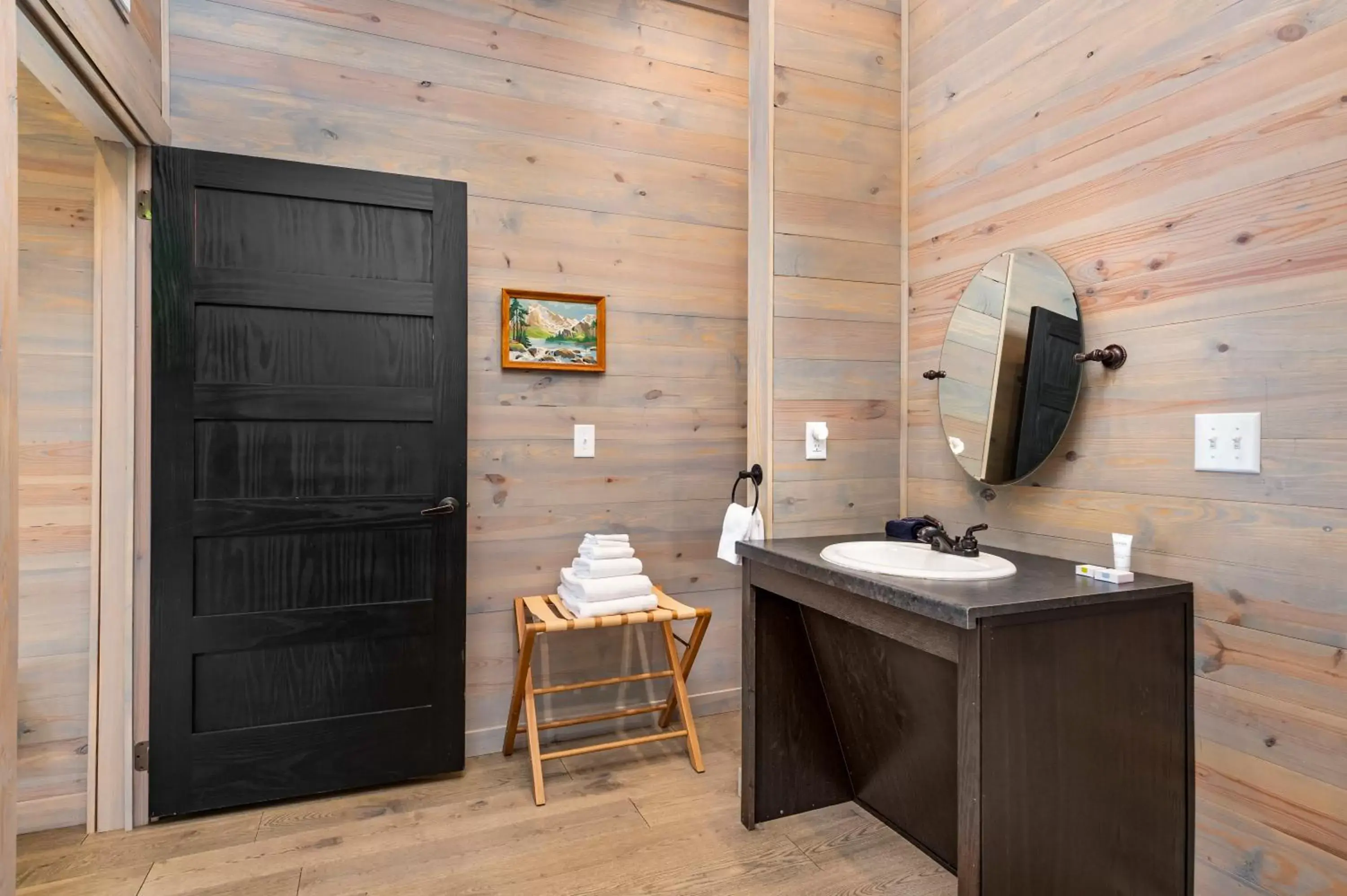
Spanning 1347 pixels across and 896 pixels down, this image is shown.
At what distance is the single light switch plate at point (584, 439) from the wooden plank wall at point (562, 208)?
0.10 feet

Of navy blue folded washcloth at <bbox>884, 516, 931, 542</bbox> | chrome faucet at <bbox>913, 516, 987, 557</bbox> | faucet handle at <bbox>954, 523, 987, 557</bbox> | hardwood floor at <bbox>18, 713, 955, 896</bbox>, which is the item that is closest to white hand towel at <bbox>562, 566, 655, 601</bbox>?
hardwood floor at <bbox>18, 713, 955, 896</bbox>

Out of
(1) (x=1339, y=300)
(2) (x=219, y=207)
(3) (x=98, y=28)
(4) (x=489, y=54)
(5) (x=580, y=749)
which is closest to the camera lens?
(1) (x=1339, y=300)

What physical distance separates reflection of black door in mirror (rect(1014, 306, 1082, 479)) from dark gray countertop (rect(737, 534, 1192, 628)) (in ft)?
0.94

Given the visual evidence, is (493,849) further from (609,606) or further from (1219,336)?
(1219,336)

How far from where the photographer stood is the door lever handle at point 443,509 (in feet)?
7.68

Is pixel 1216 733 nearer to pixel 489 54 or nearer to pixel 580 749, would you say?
pixel 580 749

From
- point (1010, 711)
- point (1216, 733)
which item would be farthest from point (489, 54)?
point (1216, 733)

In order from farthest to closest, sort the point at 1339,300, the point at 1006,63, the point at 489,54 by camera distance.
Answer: the point at 489,54, the point at 1006,63, the point at 1339,300

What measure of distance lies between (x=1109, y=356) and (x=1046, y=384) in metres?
0.16

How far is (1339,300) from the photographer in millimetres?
1289

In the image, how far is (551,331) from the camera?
8.68 feet

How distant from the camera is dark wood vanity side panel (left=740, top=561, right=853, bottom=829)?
2102 mm

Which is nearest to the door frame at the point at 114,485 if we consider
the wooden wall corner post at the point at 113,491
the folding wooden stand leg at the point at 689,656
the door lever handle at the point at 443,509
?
the wooden wall corner post at the point at 113,491

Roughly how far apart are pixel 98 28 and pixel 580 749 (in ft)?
7.52
